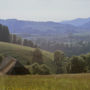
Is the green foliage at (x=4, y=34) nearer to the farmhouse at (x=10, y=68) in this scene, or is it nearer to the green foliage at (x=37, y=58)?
the green foliage at (x=37, y=58)

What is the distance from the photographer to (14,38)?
382 feet

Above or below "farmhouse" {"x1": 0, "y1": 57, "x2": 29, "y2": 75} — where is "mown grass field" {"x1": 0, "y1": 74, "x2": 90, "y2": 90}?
above

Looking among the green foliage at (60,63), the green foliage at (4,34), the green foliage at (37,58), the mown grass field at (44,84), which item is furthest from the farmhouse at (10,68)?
the green foliage at (4,34)

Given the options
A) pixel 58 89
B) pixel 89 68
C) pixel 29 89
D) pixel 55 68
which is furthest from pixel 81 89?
pixel 55 68

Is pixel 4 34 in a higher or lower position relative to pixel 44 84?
lower

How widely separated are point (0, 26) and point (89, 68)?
7460 cm

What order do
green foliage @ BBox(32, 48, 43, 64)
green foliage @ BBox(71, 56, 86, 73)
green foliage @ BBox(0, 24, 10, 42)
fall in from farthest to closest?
1. green foliage @ BBox(0, 24, 10, 42)
2. green foliage @ BBox(32, 48, 43, 64)
3. green foliage @ BBox(71, 56, 86, 73)

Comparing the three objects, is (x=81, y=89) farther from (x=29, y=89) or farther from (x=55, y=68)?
(x=55, y=68)

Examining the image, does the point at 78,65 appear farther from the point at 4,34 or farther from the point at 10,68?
the point at 4,34

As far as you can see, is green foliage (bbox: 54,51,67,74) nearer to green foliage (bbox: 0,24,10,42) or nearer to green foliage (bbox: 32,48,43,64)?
green foliage (bbox: 32,48,43,64)

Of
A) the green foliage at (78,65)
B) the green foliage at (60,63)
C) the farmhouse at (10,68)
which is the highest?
the farmhouse at (10,68)

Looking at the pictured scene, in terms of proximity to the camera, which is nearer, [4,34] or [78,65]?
[78,65]

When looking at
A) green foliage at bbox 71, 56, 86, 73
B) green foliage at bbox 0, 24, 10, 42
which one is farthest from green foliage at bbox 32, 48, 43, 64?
green foliage at bbox 0, 24, 10, 42

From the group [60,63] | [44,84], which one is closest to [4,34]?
[60,63]
